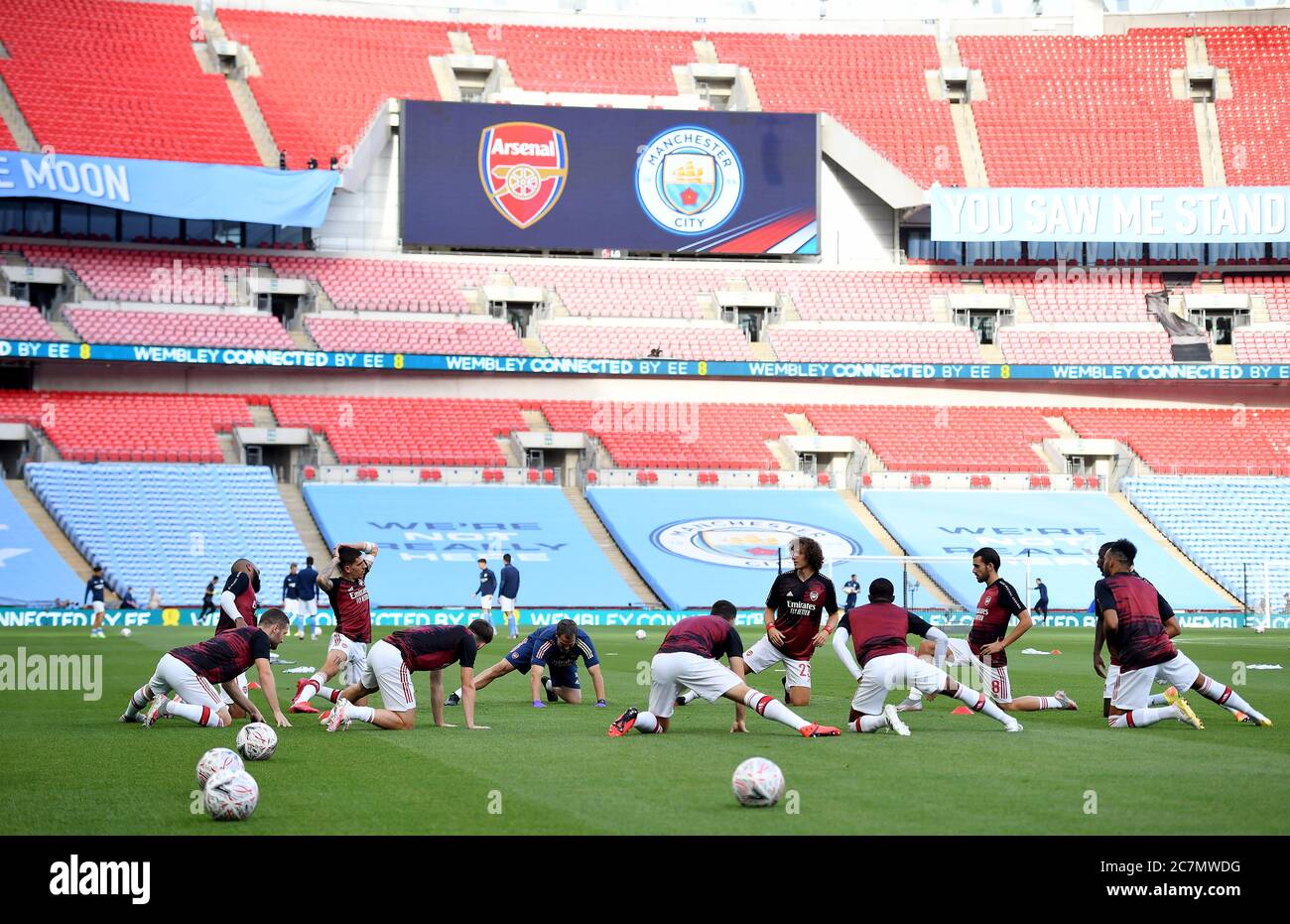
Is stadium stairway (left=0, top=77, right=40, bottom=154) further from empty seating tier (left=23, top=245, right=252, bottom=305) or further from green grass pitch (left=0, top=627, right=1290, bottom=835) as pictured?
green grass pitch (left=0, top=627, right=1290, bottom=835)

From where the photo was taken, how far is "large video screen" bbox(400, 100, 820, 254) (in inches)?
2319

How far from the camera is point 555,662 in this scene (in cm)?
1983

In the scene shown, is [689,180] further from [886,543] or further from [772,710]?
[772,710]

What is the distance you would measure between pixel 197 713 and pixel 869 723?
717 cm

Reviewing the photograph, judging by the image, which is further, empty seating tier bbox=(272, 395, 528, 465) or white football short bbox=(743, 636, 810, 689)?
empty seating tier bbox=(272, 395, 528, 465)

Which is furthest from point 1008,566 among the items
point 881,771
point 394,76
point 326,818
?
point 326,818

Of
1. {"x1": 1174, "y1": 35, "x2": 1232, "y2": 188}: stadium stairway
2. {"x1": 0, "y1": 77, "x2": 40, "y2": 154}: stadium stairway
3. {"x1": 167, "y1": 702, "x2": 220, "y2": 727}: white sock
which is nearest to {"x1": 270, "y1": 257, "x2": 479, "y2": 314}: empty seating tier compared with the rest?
{"x1": 0, "y1": 77, "x2": 40, "y2": 154}: stadium stairway

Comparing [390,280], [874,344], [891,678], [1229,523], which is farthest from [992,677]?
[390,280]

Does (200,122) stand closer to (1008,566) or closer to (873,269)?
(873,269)

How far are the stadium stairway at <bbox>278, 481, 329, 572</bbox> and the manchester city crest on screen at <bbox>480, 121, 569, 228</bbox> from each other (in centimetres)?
1485

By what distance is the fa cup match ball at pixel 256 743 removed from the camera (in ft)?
43.5

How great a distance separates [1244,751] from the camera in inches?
544

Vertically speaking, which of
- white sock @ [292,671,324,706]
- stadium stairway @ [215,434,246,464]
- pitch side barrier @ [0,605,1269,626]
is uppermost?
stadium stairway @ [215,434,246,464]

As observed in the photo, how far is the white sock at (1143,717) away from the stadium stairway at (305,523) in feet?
105
